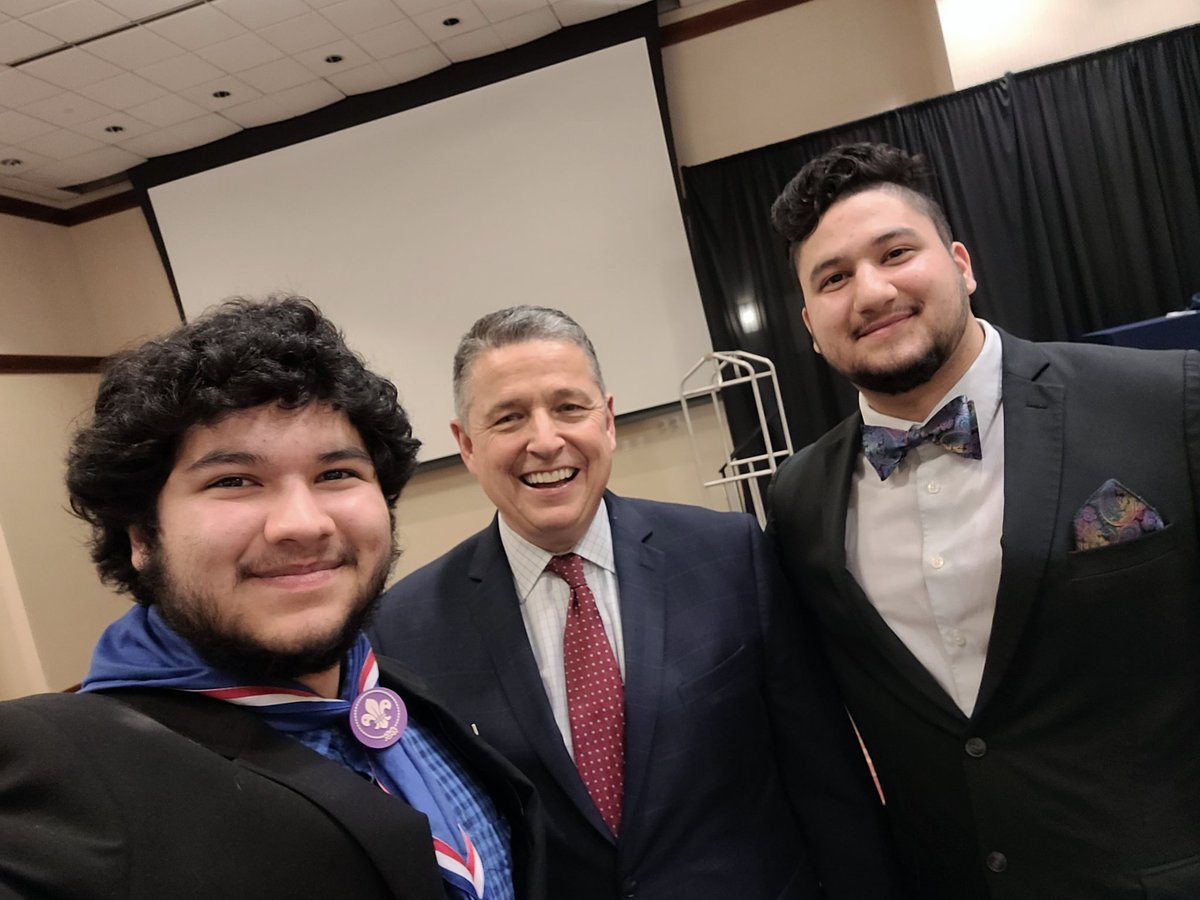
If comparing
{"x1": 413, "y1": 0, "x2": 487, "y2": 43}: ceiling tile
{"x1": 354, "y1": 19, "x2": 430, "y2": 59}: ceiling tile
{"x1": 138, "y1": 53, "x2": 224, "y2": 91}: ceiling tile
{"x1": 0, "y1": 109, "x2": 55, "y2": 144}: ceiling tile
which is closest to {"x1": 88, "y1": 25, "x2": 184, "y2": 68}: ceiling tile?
{"x1": 138, "y1": 53, "x2": 224, "y2": 91}: ceiling tile

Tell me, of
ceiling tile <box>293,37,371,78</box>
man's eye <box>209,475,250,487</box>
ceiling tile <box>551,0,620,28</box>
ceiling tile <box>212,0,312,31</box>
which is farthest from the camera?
ceiling tile <box>551,0,620,28</box>

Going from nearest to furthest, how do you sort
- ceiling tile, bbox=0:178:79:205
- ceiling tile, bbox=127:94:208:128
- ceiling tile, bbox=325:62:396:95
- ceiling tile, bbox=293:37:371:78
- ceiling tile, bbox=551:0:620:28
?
ceiling tile, bbox=293:37:371:78
ceiling tile, bbox=551:0:620:28
ceiling tile, bbox=127:94:208:128
ceiling tile, bbox=325:62:396:95
ceiling tile, bbox=0:178:79:205

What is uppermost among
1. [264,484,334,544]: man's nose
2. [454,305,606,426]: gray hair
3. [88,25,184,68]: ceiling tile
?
[88,25,184,68]: ceiling tile

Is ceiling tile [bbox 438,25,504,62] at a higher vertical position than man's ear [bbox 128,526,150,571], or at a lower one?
higher

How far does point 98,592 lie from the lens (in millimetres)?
5414

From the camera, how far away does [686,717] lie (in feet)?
4.32

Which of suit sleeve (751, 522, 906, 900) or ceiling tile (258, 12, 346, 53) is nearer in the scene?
suit sleeve (751, 522, 906, 900)

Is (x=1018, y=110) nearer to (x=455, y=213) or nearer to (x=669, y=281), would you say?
(x=669, y=281)

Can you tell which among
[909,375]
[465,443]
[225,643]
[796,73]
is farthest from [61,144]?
[909,375]

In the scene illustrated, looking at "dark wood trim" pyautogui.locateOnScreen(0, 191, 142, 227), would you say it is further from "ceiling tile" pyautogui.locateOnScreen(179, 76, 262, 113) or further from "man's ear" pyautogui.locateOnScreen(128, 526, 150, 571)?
"man's ear" pyautogui.locateOnScreen(128, 526, 150, 571)

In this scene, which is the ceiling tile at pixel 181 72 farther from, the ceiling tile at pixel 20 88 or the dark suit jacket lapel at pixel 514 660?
the dark suit jacket lapel at pixel 514 660

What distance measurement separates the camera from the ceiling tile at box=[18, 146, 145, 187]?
5012mm

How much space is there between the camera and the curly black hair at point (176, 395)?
96cm

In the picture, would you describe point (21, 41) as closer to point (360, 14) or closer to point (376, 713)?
point (360, 14)
